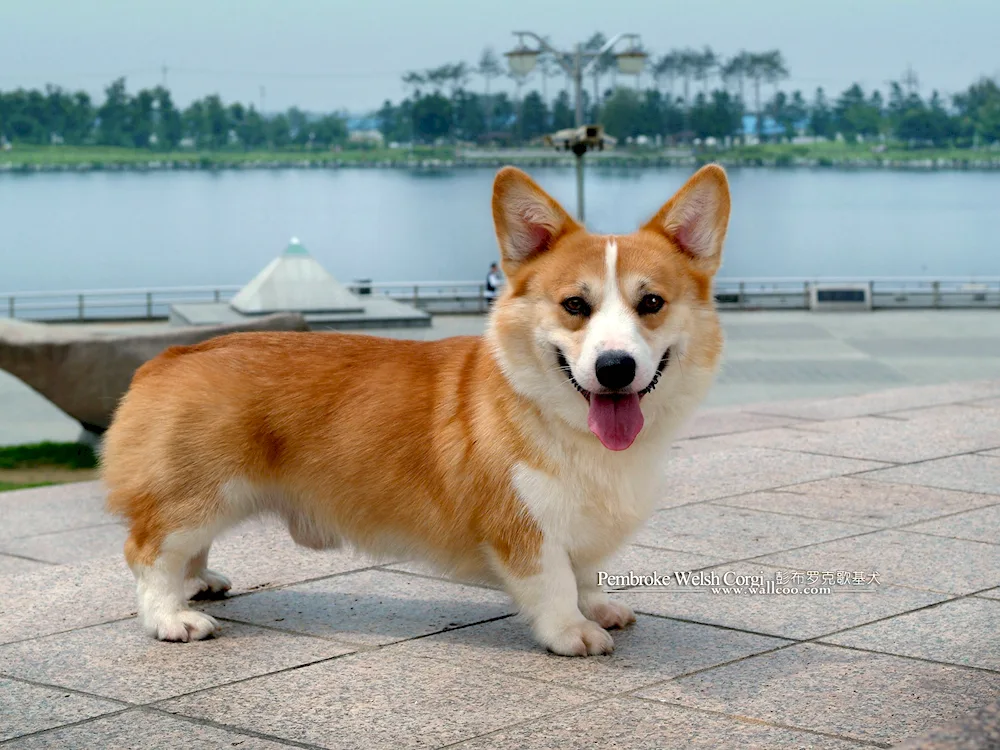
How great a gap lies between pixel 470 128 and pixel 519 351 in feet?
419

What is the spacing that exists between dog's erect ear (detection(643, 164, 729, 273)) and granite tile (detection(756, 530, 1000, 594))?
1770 millimetres

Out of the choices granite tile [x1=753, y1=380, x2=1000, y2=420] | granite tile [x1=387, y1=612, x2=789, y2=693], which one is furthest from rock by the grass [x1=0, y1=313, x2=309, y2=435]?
granite tile [x1=387, y1=612, x2=789, y2=693]

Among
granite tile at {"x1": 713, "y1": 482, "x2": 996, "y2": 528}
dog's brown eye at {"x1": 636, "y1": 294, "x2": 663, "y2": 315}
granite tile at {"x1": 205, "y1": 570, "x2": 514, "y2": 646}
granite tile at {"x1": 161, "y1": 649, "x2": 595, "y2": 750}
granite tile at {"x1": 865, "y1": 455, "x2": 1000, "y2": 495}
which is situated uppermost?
dog's brown eye at {"x1": 636, "y1": 294, "x2": 663, "y2": 315}

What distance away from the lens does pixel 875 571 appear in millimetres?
5621

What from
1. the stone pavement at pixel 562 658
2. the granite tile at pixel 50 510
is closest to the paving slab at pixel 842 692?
the stone pavement at pixel 562 658

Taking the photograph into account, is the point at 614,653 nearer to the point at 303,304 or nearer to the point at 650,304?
the point at 650,304

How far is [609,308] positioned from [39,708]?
7.17 feet

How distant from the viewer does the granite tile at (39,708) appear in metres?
3.95

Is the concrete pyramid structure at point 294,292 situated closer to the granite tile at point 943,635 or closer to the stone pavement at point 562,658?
the stone pavement at point 562,658

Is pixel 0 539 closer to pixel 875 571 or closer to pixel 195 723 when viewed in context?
pixel 195 723

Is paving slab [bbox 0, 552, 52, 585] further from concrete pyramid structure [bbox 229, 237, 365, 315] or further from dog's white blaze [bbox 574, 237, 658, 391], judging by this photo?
concrete pyramid structure [bbox 229, 237, 365, 315]

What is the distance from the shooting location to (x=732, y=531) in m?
6.31

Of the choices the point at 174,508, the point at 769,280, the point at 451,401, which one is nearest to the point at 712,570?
the point at 451,401

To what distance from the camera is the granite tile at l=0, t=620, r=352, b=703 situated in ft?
14.1
